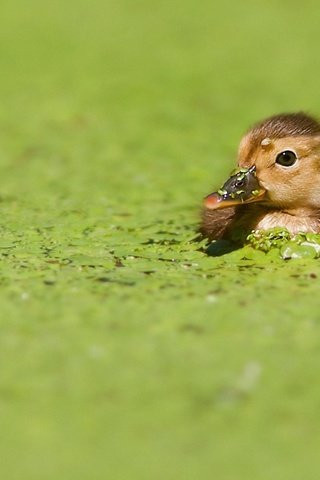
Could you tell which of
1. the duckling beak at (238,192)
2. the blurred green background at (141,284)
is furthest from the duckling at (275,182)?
the blurred green background at (141,284)

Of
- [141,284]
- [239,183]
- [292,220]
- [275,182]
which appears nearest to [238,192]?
[239,183]

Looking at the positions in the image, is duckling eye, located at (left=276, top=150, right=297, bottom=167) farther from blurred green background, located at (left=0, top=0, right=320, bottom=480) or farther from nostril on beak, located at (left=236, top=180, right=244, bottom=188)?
blurred green background, located at (left=0, top=0, right=320, bottom=480)

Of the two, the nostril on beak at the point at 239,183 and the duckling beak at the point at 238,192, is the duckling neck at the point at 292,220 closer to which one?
the duckling beak at the point at 238,192

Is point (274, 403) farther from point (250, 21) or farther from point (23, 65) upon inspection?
point (250, 21)

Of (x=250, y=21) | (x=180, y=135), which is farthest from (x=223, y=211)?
(x=250, y=21)

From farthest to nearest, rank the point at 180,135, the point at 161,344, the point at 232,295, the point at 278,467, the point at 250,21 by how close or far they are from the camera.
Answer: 1. the point at 250,21
2. the point at 180,135
3. the point at 232,295
4. the point at 161,344
5. the point at 278,467

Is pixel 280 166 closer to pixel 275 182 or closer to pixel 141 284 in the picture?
pixel 275 182

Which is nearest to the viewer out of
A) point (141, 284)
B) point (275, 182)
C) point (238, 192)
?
point (141, 284)

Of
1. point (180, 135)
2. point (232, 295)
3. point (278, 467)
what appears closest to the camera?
point (278, 467)
